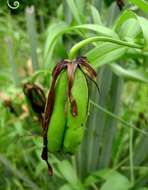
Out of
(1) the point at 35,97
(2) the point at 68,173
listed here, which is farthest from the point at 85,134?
(1) the point at 35,97

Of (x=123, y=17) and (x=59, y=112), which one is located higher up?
(x=123, y=17)

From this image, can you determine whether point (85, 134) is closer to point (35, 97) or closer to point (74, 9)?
point (35, 97)

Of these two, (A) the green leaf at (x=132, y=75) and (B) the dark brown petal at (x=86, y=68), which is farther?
(A) the green leaf at (x=132, y=75)

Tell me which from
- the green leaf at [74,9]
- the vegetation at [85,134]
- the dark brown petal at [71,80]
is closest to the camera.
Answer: the dark brown petal at [71,80]

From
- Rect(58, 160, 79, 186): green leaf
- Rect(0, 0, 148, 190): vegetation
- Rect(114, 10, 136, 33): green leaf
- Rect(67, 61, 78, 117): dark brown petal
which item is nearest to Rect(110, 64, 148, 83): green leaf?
Rect(0, 0, 148, 190): vegetation

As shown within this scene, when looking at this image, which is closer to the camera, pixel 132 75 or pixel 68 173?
pixel 132 75

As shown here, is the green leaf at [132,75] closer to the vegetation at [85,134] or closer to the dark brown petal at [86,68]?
the vegetation at [85,134]

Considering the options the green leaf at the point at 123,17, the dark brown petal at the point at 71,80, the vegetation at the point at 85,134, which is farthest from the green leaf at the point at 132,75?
the dark brown petal at the point at 71,80

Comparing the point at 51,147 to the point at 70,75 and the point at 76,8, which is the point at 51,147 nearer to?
the point at 70,75
